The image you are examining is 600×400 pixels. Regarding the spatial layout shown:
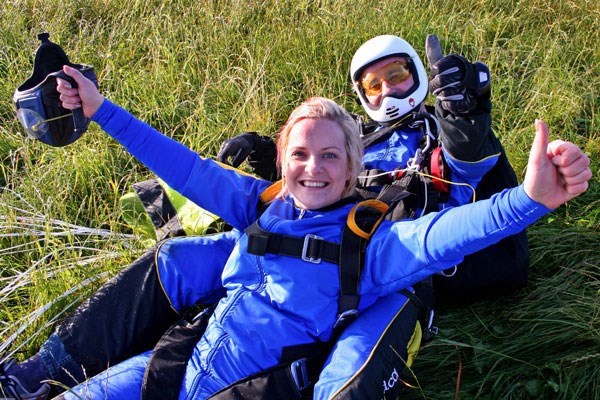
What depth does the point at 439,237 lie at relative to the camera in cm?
243

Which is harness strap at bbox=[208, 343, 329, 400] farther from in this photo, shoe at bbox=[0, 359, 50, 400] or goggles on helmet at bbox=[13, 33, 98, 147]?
goggles on helmet at bbox=[13, 33, 98, 147]

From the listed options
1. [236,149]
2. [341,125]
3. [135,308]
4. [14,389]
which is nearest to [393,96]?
[341,125]

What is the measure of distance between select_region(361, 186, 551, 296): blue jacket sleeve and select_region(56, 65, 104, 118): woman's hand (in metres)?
1.36

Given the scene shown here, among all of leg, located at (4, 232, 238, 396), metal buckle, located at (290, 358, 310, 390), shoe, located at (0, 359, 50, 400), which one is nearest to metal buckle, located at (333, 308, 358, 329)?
metal buckle, located at (290, 358, 310, 390)

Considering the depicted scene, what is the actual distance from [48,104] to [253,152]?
4.09 ft

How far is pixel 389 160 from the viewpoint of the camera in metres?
3.57

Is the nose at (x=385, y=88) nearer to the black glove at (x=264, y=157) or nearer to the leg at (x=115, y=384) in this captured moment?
the black glove at (x=264, y=157)

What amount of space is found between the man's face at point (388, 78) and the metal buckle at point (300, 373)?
1.57 meters

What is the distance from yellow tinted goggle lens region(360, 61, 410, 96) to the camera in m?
3.69

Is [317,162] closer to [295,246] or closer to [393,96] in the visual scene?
[295,246]

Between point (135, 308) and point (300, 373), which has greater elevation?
point (135, 308)

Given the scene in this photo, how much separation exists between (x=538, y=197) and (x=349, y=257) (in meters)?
0.88

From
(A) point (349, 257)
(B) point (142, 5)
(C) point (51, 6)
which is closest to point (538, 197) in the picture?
(A) point (349, 257)

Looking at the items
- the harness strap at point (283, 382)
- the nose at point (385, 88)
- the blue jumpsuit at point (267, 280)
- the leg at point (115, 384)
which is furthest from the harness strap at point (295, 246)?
the nose at point (385, 88)
